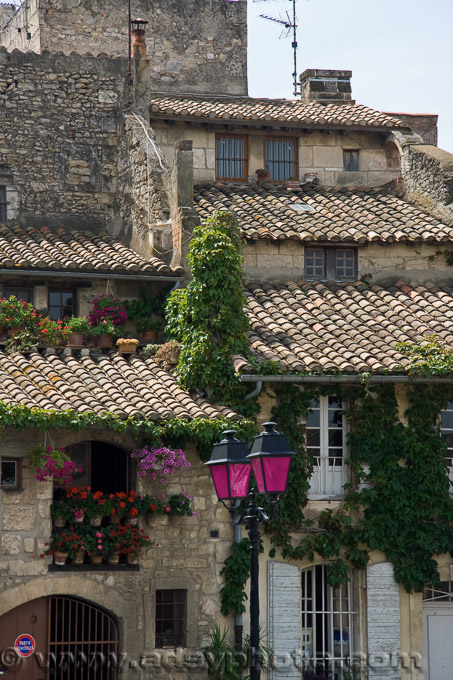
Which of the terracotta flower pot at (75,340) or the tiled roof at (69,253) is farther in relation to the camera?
the tiled roof at (69,253)

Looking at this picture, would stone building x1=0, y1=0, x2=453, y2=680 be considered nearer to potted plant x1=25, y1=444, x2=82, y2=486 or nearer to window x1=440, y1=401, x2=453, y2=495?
window x1=440, y1=401, x2=453, y2=495

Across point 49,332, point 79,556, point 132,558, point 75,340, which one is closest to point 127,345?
point 75,340

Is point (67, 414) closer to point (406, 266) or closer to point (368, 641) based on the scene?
point (368, 641)

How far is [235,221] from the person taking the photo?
70.4 feet

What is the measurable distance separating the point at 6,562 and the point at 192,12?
16.9 metres

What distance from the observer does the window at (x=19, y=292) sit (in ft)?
72.5

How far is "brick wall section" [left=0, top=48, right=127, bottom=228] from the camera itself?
80.6 ft

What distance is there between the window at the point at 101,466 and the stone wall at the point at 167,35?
40.5 feet

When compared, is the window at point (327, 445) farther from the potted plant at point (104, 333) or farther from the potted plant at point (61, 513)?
the potted plant at point (61, 513)

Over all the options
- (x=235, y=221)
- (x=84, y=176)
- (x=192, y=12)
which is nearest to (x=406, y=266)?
(x=235, y=221)

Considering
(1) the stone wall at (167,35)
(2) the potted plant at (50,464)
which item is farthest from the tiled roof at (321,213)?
(2) the potted plant at (50,464)

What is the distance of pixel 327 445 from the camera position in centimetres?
2084

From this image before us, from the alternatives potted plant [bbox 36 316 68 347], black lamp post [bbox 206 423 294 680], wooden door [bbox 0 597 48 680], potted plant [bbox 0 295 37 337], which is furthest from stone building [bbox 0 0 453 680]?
black lamp post [bbox 206 423 294 680]

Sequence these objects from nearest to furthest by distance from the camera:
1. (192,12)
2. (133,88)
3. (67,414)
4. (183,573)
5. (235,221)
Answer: (67,414) → (183,573) → (235,221) → (133,88) → (192,12)
